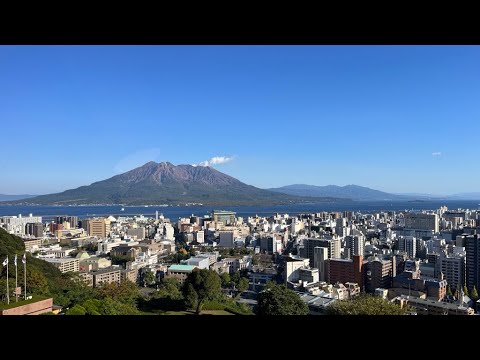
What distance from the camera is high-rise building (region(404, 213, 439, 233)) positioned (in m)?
18.0

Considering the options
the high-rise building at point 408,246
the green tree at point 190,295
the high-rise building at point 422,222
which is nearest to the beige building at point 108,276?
the green tree at point 190,295

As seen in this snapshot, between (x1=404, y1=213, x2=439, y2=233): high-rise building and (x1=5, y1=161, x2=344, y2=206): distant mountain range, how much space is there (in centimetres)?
1595

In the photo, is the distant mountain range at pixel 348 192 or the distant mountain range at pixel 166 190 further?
the distant mountain range at pixel 348 192

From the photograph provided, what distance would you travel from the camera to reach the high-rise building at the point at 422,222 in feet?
59.2

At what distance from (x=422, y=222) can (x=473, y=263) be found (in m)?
11.0

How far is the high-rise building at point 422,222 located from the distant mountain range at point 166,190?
15948 millimetres

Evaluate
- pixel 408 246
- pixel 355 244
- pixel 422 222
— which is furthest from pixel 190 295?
pixel 422 222

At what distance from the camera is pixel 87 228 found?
18.3 metres

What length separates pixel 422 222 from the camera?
18.5m

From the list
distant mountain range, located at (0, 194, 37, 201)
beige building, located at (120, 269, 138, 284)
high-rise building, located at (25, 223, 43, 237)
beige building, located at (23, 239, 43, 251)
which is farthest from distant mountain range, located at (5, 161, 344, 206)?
beige building, located at (120, 269, 138, 284)

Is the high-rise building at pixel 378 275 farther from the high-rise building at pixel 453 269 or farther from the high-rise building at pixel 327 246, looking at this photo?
the high-rise building at pixel 327 246
